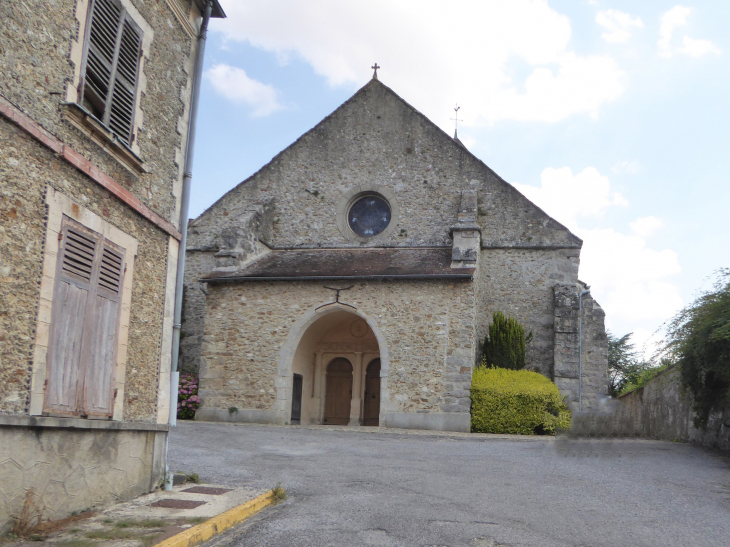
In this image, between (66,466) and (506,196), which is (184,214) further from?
(506,196)

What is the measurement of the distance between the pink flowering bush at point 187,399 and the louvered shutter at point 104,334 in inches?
435

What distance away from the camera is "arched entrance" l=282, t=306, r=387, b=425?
18.0 metres

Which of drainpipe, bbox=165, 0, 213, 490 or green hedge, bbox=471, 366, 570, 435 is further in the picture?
green hedge, bbox=471, 366, 570, 435

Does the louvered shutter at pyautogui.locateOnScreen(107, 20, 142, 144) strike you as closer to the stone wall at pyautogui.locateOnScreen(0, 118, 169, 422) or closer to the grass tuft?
the stone wall at pyautogui.locateOnScreen(0, 118, 169, 422)

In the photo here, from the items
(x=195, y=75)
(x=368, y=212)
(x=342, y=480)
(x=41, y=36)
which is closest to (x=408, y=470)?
(x=342, y=480)

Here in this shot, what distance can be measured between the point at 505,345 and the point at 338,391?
16.4ft

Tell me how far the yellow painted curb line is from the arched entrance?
467 inches

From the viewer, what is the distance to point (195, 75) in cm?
757

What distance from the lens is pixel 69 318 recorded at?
5.18m

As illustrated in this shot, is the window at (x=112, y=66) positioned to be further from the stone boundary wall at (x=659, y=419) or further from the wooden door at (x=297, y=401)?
A: the wooden door at (x=297, y=401)

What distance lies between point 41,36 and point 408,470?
6.18m

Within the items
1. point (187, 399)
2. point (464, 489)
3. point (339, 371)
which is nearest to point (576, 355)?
point (339, 371)

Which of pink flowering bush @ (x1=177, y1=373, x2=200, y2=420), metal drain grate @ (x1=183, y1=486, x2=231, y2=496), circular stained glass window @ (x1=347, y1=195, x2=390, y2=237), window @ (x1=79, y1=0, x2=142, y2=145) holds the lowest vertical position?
metal drain grate @ (x1=183, y1=486, x2=231, y2=496)

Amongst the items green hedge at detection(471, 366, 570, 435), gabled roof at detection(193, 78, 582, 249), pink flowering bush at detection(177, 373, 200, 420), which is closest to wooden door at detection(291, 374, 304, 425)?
pink flowering bush at detection(177, 373, 200, 420)
